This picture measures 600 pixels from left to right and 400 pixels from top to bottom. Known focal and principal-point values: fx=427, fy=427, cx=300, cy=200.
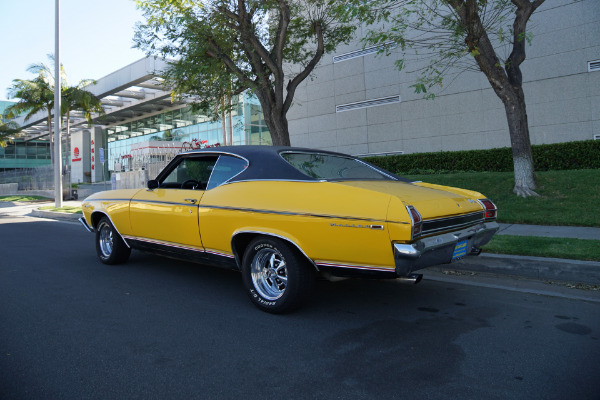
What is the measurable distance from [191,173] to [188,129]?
3044 centimetres

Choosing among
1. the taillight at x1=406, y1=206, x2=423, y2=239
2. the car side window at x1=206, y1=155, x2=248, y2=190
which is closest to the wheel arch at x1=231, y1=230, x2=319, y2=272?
the car side window at x1=206, y1=155, x2=248, y2=190

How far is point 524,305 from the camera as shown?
412 cm

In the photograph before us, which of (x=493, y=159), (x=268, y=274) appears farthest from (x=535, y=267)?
(x=493, y=159)

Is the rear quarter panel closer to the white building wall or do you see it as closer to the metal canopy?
the white building wall

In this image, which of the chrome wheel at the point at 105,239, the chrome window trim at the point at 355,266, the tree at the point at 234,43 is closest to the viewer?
the chrome window trim at the point at 355,266

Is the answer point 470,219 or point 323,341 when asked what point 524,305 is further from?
point 323,341

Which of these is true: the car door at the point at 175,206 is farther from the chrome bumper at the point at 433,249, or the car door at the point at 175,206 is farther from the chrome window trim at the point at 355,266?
the chrome bumper at the point at 433,249

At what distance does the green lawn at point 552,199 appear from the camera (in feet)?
26.8

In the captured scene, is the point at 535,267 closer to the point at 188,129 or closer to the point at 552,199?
the point at 552,199

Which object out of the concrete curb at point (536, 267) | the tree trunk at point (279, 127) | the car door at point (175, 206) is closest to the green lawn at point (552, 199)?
the concrete curb at point (536, 267)

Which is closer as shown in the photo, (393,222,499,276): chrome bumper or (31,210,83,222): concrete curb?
(393,222,499,276): chrome bumper

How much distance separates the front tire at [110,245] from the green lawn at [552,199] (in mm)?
7035

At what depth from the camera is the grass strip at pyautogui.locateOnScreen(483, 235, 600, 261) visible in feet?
17.3

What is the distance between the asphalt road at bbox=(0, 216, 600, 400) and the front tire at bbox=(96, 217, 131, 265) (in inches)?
32.7
